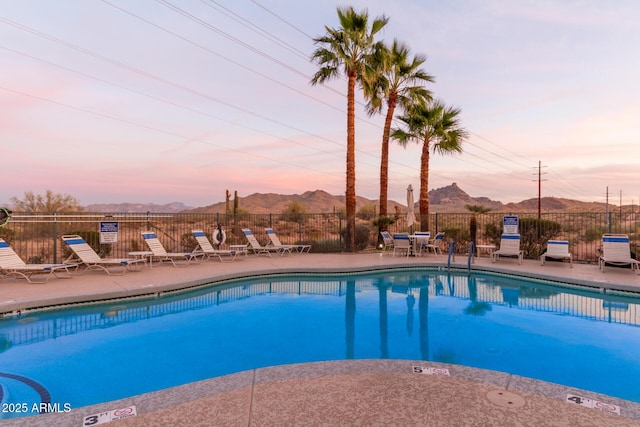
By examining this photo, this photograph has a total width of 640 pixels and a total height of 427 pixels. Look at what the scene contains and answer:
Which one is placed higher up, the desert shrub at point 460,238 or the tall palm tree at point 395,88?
the tall palm tree at point 395,88

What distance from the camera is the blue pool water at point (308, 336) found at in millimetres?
4324

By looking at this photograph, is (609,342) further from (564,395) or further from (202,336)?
(202,336)

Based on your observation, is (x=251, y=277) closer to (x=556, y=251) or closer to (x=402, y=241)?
(x=402, y=241)

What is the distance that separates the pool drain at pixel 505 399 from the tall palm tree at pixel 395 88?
13488 mm

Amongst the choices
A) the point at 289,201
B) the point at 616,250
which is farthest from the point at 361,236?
the point at 289,201

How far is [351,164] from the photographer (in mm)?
15523

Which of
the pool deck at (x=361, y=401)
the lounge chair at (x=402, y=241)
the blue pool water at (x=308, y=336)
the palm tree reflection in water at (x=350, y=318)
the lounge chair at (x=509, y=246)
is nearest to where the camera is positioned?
the pool deck at (x=361, y=401)

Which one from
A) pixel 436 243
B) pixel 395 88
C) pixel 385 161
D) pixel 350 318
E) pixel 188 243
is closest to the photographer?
pixel 350 318

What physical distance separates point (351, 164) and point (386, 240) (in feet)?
10.8

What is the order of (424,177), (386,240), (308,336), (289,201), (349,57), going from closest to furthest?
(308,336) → (349,57) → (386,240) → (424,177) → (289,201)

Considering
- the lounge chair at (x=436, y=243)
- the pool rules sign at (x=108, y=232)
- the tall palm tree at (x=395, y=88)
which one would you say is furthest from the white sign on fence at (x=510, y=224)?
the pool rules sign at (x=108, y=232)

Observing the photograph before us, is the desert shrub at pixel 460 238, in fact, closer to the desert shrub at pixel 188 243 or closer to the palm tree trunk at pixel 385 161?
the palm tree trunk at pixel 385 161

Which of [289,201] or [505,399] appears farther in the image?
[289,201]

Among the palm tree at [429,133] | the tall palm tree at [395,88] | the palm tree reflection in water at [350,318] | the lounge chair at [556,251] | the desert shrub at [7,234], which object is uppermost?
the tall palm tree at [395,88]
